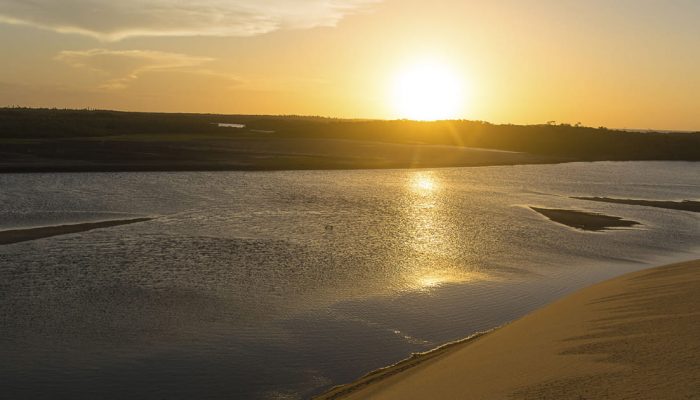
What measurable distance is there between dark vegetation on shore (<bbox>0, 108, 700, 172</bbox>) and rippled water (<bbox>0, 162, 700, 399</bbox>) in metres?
16.9

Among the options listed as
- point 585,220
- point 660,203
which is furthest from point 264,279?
point 660,203

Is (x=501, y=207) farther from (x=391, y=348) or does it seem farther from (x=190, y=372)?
(x=190, y=372)

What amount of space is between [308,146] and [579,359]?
239ft

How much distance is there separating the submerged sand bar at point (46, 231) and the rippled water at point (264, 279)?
931 mm

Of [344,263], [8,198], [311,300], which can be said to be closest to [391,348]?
[311,300]

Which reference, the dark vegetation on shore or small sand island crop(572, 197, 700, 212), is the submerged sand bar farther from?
small sand island crop(572, 197, 700, 212)

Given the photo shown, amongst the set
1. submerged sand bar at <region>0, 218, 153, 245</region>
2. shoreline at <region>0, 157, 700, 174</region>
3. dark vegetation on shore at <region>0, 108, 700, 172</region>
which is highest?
dark vegetation on shore at <region>0, 108, 700, 172</region>

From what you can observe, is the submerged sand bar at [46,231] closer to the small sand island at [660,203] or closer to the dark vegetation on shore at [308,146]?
the dark vegetation on shore at [308,146]

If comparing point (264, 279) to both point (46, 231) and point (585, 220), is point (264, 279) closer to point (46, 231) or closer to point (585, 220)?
point (46, 231)

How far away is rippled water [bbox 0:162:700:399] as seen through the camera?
11641 mm

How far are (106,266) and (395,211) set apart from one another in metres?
18.2

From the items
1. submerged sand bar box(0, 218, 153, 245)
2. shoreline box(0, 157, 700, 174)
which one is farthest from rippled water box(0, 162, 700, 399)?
shoreline box(0, 157, 700, 174)

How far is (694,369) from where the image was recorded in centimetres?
744

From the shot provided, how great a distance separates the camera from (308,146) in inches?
3172
